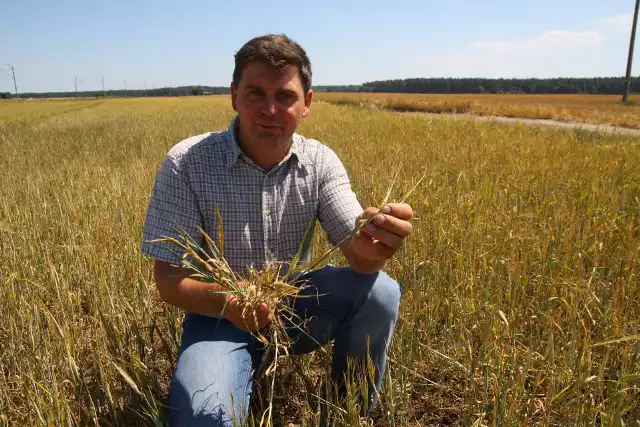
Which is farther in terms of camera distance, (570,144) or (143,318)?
(570,144)

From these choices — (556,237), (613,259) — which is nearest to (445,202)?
(556,237)

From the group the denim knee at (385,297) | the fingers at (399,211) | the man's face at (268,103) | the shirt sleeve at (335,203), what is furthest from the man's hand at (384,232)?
the man's face at (268,103)

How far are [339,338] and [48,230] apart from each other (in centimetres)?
248

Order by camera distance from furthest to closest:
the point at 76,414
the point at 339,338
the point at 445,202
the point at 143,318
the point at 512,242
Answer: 1. the point at 445,202
2. the point at 512,242
3. the point at 143,318
4. the point at 339,338
5. the point at 76,414

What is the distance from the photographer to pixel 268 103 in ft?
5.09

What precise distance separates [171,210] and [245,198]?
0.90 feet

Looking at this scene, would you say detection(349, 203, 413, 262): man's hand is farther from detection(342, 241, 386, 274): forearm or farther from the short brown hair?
the short brown hair

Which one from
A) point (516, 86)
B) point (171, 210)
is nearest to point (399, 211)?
point (171, 210)

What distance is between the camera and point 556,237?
7.76ft

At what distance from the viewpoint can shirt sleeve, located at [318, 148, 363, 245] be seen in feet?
5.49

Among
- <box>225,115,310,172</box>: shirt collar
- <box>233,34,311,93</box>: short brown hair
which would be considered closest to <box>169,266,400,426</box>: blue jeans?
<box>225,115,310,172</box>: shirt collar

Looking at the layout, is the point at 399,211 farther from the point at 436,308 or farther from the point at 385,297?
the point at 436,308

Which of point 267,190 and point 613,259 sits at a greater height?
point 267,190

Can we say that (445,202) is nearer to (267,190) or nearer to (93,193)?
(267,190)
